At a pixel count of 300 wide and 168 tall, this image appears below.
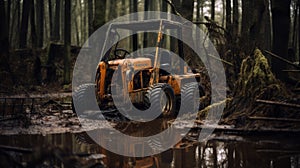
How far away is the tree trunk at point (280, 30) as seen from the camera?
980cm

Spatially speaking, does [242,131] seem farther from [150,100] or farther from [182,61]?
[182,61]

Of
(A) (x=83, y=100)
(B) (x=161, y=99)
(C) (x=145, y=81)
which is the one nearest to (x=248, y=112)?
(B) (x=161, y=99)

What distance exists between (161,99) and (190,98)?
3.33 ft

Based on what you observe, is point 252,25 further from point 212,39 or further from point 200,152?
point 200,152

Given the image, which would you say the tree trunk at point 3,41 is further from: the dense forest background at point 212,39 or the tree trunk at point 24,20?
the tree trunk at point 24,20

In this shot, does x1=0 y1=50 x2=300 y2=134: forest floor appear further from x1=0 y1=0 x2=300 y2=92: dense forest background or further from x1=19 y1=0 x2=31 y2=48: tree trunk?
x1=19 y1=0 x2=31 y2=48: tree trunk

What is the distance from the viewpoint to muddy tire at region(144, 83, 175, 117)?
9.67 metres

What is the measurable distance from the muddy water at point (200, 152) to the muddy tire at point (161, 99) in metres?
2.40

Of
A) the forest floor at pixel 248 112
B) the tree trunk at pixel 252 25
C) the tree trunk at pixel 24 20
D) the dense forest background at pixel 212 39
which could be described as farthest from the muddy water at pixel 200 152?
the tree trunk at pixel 24 20

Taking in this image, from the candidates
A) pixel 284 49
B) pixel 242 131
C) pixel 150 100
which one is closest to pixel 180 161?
pixel 242 131

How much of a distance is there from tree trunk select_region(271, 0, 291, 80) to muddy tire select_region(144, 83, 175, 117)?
8.88 feet

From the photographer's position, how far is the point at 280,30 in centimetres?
988

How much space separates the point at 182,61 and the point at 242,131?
4.40 m

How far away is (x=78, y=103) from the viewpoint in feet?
33.6
